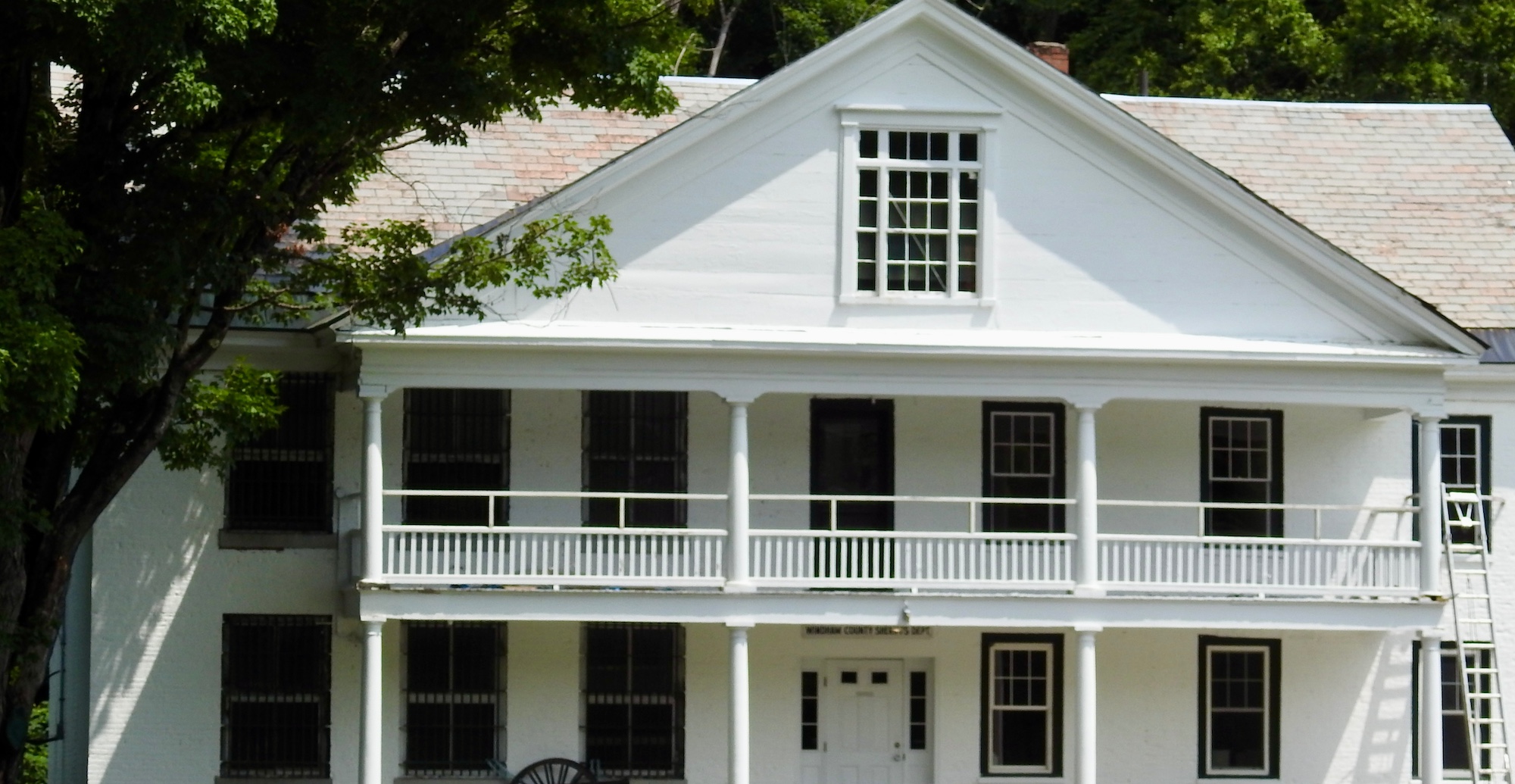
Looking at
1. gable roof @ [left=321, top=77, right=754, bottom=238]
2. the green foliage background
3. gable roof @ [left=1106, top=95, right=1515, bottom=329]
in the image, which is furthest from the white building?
the green foliage background

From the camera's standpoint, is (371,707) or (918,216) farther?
(918,216)

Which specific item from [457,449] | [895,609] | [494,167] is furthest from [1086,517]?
[494,167]

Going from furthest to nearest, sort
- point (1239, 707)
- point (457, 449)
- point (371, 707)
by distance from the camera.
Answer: point (1239, 707) < point (457, 449) < point (371, 707)

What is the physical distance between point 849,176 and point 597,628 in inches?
219

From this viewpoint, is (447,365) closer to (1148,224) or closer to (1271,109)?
(1148,224)

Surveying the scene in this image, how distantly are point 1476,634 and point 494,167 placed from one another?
12.3 m

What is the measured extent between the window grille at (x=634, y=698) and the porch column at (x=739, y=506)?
1.83 m

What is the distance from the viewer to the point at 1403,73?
36500 millimetres

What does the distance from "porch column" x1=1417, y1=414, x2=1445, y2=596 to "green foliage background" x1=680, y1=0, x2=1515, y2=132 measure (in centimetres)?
1366

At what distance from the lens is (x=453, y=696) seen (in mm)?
24406

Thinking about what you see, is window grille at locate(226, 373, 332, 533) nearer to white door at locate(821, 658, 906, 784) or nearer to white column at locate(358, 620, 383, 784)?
white column at locate(358, 620, 383, 784)

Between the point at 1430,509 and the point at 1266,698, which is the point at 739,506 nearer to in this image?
the point at 1266,698

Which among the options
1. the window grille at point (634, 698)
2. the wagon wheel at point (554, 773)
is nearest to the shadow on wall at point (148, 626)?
the wagon wheel at point (554, 773)

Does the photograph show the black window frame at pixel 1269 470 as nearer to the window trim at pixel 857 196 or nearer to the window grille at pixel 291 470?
the window trim at pixel 857 196
